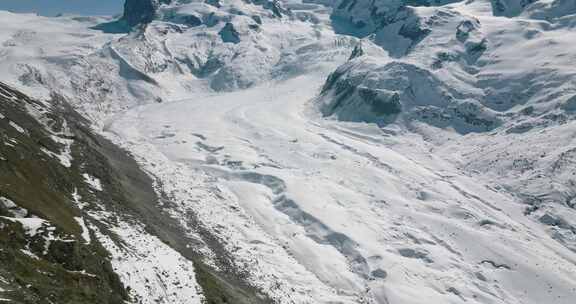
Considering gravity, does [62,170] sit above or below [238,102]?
above

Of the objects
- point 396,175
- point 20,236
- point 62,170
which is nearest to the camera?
point 20,236

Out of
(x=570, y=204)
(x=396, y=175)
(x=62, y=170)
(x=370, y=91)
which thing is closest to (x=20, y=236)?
(x=62, y=170)

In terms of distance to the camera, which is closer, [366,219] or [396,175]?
[366,219]

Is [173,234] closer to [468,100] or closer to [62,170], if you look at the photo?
[62,170]

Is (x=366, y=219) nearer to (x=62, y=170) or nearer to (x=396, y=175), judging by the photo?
(x=396, y=175)

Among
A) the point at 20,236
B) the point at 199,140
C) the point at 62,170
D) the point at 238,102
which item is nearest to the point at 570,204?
the point at 199,140

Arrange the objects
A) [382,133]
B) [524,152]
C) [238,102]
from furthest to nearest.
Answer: [238,102] < [382,133] < [524,152]

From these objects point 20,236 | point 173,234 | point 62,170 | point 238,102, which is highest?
point 20,236
